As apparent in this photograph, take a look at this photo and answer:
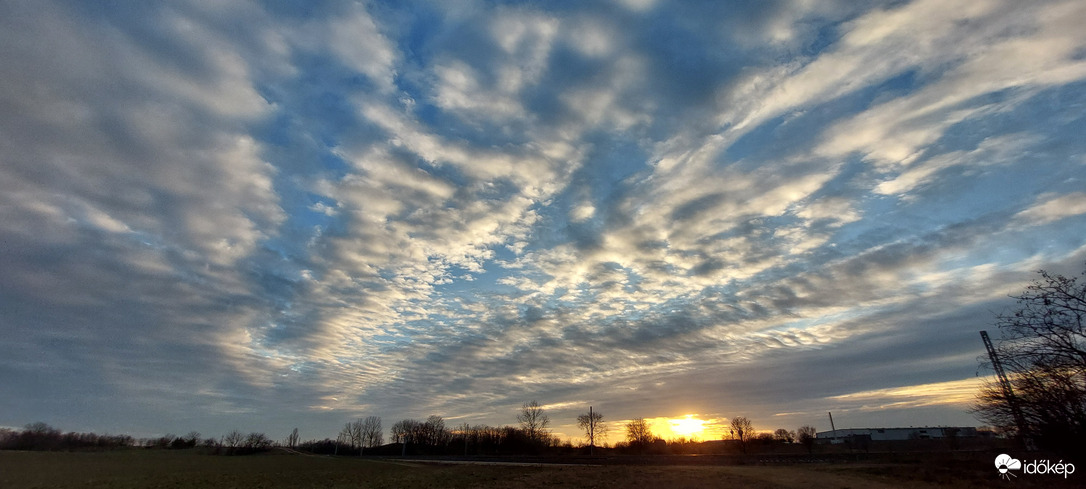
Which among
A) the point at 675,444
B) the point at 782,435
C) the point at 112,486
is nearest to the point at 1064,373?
the point at 112,486

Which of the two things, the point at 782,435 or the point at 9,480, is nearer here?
the point at 9,480

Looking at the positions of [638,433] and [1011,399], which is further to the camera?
[638,433]

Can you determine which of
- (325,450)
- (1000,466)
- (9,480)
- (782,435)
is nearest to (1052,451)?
(1000,466)

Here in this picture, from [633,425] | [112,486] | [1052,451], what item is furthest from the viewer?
[633,425]

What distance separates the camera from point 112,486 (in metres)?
31.8

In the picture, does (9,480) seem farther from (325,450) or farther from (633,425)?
(325,450)

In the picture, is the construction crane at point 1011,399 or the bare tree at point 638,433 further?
the bare tree at point 638,433

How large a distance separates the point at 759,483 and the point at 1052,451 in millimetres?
13640

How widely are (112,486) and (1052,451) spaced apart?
2223 inches

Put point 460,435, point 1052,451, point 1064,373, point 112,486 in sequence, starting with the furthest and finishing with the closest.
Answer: point 460,435 → point 112,486 → point 1052,451 → point 1064,373

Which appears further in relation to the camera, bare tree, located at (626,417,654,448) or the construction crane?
bare tree, located at (626,417,654,448)

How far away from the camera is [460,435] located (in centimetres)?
13650

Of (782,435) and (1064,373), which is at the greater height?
(1064,373)

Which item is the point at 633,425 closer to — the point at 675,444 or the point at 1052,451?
the point at 675,444
